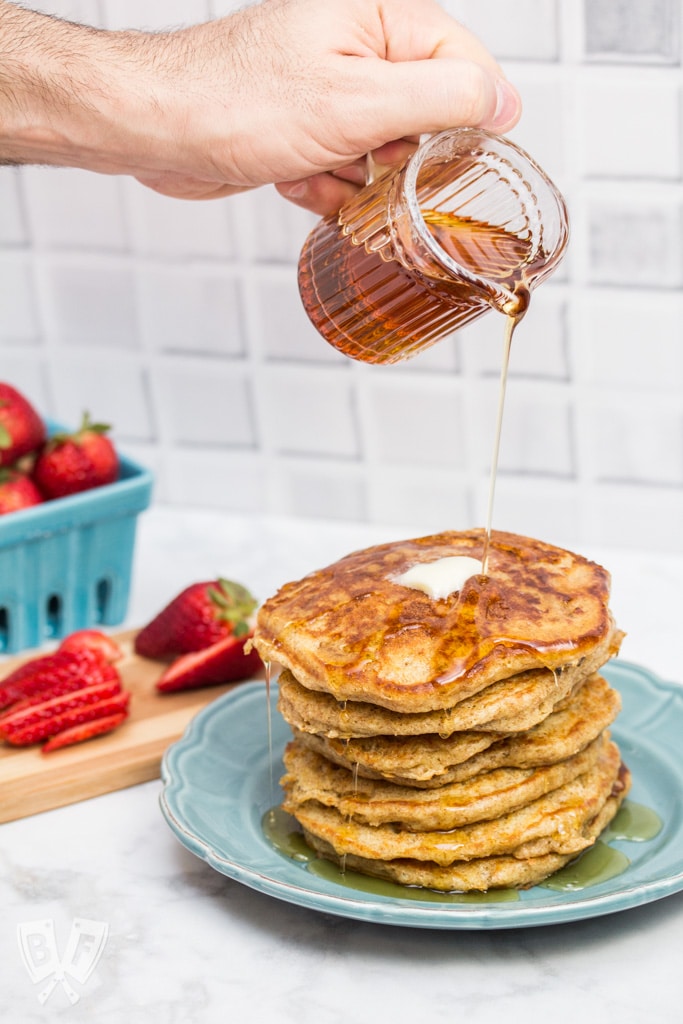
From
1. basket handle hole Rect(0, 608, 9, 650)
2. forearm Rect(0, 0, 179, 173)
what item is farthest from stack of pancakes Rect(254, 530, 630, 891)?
basket handle hole Rect(0, 608, 9, 650)

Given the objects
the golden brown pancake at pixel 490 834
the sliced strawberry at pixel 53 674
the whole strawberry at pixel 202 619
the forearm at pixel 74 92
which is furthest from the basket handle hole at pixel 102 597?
the golden brown pancake at pixel 490 834

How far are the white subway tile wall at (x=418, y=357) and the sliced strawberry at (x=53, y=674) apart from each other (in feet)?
2.50

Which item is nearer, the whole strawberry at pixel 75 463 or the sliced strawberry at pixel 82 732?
the sliced strawberry at pixel 82 732

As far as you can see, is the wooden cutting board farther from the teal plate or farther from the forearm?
the forearm

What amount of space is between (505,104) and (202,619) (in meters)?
0.73

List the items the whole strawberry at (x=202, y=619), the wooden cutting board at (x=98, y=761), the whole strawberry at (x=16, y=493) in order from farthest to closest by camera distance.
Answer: the whole strawberry at (x=16, y=493), the whole strawberry at (x=202, y=619), the wooden cutting board at (x=98, y=761)

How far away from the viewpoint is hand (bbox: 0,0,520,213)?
1345mm

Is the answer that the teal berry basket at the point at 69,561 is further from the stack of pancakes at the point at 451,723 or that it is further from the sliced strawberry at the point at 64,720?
the stack of pancakes at the point at 451,723

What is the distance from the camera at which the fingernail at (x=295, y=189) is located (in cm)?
160

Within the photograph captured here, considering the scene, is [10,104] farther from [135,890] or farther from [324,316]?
[135,890]

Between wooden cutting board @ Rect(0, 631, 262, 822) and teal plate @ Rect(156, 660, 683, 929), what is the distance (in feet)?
0.25

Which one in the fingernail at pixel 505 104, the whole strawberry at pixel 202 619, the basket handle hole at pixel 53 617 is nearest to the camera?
the fingernail at pixel 505 104

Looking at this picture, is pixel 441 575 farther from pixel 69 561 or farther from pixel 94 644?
pixel 69 561

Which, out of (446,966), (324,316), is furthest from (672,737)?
(324,316)
